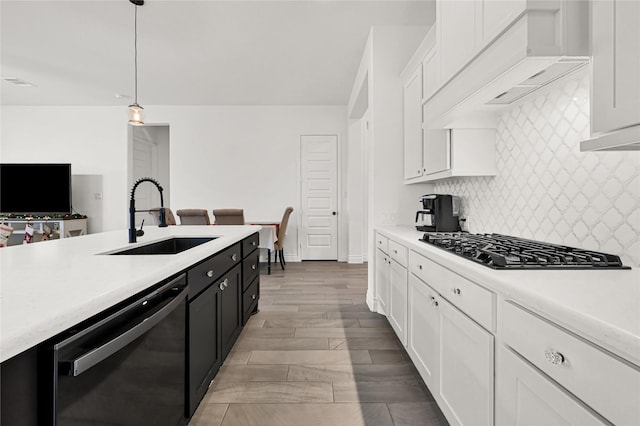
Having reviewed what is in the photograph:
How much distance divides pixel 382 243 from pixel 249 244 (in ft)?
3.74

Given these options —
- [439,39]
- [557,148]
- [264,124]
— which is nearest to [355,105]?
[264,124]

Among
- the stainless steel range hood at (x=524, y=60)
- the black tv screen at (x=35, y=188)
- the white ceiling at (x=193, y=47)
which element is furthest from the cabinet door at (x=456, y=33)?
the black tv screen at (x=35, y=188)

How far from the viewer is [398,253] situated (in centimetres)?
235

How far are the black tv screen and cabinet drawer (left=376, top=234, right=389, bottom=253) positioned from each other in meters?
5.84

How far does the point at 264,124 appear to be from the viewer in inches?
246

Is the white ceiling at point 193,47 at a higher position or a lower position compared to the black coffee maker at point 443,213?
higher

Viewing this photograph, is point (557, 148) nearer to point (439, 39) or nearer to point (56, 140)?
point (439, 39)

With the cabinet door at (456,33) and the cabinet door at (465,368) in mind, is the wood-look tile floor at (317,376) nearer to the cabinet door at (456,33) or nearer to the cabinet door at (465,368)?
the cabinet door at (465,368)

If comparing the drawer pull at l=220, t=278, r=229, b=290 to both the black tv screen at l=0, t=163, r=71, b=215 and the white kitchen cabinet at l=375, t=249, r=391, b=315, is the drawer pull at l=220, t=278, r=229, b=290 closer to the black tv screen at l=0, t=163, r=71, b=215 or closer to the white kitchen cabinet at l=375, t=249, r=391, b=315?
the white kitchen cabinet at l=375, t=249, r=391, b=315

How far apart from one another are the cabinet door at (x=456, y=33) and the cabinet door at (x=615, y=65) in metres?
0.60

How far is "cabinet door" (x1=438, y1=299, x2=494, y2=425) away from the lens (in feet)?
3.66

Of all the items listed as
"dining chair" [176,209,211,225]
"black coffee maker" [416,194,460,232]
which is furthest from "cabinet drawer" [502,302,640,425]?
"dining chair" [176,209,211,225]

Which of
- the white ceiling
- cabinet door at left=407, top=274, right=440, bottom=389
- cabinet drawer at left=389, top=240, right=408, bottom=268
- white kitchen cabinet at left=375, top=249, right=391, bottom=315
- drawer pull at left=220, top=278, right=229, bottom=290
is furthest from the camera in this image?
the white ceiling

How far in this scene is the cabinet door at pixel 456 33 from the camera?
1564 millimetres
